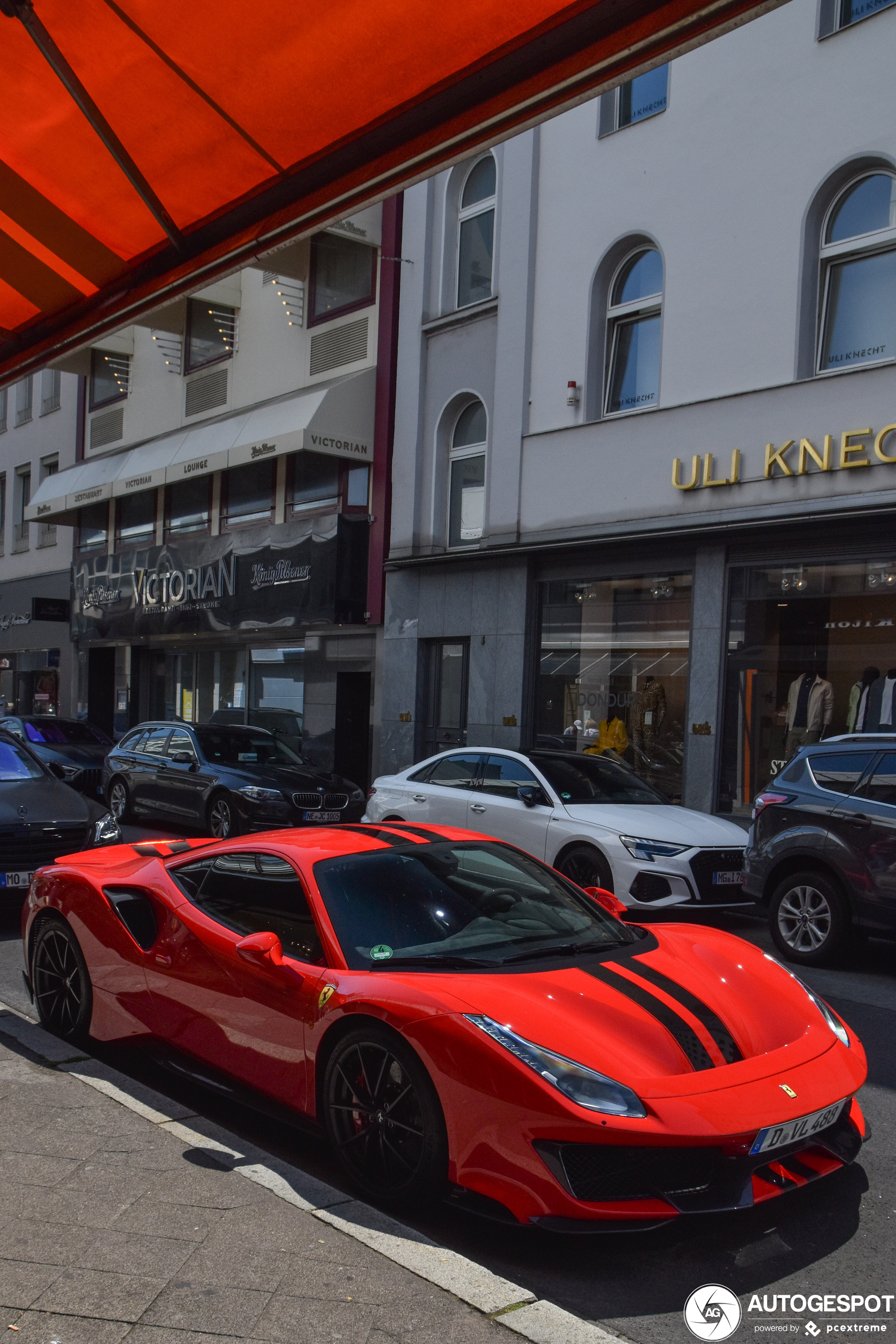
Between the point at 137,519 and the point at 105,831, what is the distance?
66.1 feet

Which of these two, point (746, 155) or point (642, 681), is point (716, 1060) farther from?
point (746, 155)

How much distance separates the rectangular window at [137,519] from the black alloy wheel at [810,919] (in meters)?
21.5

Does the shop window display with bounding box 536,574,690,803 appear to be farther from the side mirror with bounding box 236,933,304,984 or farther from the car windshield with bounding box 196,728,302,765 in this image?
the side mirror with bounding box 236,933,304,984

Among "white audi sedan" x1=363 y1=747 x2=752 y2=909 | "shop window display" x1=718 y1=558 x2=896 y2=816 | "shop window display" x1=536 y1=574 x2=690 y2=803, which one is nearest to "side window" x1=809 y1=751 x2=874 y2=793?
"white audi sedan" x1=363 y1=747 x2=752 y2=909

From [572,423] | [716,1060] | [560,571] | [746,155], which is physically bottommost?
[716,1060]

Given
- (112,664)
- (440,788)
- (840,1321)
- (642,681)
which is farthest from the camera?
(112,664)

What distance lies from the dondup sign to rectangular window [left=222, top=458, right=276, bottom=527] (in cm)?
67

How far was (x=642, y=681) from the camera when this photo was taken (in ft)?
51.5

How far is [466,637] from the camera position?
18.2 metres

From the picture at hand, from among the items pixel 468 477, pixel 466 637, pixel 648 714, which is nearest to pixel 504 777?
pixel 648 714

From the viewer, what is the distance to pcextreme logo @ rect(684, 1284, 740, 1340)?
3.21 m

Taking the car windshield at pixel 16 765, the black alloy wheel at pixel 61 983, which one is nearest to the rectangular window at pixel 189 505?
the car windshield at pixel 16 765

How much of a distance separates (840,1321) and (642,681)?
12.6 meters

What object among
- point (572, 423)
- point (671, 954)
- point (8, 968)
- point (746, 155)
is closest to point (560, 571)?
point (572, 423)
